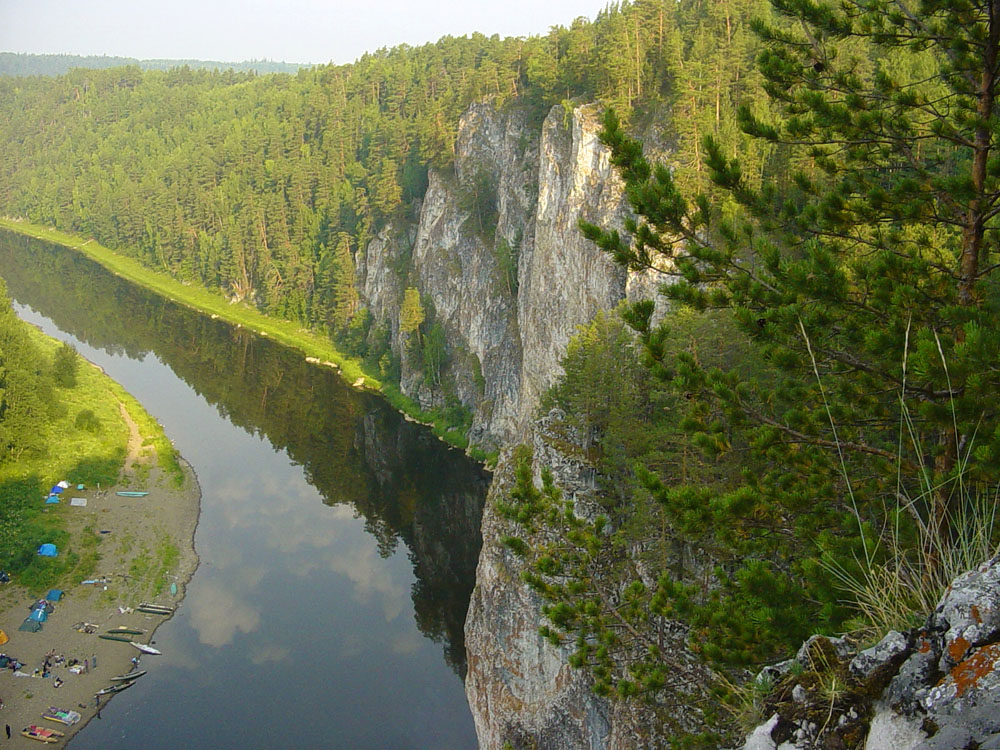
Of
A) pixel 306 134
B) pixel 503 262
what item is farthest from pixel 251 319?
pixel 306 134

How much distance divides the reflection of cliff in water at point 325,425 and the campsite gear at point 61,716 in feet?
46.3

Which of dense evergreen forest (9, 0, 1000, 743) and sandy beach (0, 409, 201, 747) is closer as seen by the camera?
dense evergreen forest (9, 0, 1000, 743)

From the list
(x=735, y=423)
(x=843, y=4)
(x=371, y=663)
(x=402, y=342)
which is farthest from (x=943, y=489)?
(x=402, y=342)

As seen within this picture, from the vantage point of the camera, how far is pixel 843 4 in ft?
31.7

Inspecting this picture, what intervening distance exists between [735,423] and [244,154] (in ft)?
387

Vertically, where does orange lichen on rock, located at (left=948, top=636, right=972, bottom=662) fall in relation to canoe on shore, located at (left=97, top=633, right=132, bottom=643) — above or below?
above

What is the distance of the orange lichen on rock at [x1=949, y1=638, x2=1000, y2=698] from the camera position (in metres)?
4.48

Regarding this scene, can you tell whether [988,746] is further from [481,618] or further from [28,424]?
[28,424]

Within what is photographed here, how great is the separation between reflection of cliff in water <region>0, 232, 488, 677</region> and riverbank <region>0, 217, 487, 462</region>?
1.22 m

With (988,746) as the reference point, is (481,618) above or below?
below

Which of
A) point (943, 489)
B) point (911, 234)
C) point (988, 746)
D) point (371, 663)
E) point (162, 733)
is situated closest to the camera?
point (988, 746)

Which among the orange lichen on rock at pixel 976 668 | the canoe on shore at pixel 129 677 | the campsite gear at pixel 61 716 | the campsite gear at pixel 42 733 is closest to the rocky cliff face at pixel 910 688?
the orange lichen on rock at pixel 976 668

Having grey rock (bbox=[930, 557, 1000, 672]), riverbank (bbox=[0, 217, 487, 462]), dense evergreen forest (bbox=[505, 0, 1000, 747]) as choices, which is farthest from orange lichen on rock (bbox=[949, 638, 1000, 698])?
riverbank (bbox=[0, 217, 487, 462])

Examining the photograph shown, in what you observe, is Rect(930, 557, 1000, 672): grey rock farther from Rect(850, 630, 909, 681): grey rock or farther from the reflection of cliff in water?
the reflection of cliff in water
